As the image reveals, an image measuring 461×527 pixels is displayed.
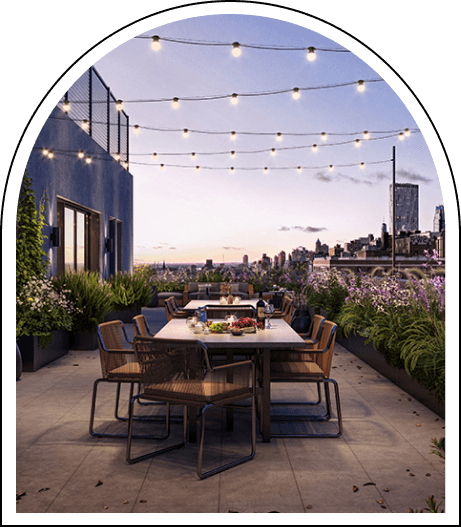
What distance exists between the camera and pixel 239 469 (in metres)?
3.02

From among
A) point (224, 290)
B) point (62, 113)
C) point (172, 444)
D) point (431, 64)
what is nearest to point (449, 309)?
point (431, 64)

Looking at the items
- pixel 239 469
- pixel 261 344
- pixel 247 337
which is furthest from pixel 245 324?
pixel 239 469

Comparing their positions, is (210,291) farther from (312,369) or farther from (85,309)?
(312,369)

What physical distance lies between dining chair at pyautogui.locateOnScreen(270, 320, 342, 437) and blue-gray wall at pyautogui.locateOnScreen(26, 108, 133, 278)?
5293 millimetres

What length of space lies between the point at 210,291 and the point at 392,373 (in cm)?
731

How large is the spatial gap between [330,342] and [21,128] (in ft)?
8.74

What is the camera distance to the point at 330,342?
364 centimetres

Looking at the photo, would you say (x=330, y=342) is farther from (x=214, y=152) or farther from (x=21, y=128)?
(x=214, y=152)

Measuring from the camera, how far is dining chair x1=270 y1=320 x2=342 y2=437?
3.63 m

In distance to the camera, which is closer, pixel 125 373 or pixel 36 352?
pixel 125 373

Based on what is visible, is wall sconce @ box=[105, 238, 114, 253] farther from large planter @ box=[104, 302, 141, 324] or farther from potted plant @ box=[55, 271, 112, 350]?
potted plant @ box=[55, 271, 112, 350]

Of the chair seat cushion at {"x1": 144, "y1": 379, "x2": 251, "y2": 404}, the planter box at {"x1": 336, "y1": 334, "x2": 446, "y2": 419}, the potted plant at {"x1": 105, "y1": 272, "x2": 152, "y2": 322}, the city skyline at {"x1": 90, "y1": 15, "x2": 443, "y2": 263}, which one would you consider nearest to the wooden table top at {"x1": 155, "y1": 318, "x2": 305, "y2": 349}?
the chair seat cushion at {"x1": 144, "y1": 379, "x2": 251, "y2": 404}

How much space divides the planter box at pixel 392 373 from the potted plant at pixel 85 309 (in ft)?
12.7

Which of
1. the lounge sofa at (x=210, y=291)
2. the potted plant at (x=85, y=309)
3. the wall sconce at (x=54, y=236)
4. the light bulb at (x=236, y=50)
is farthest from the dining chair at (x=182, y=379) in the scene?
the lounge sofa at (x=210, y=291)
